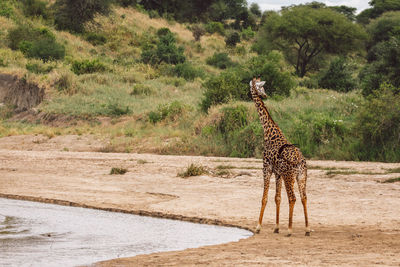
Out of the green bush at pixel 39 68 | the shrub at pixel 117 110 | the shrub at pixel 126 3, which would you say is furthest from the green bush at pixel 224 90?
the shrub at pixel 126 3

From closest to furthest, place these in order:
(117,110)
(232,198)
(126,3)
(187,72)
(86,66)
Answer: (232,198), (117,110), (86,66), (187,72), (126,3)

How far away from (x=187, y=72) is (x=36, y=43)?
1145 cm

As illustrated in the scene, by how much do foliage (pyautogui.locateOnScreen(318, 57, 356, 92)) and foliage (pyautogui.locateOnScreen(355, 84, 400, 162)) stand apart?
17.0 metres

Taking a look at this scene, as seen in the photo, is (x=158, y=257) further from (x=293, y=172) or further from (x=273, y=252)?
(x=293, y=172)

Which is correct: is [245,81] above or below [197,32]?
below

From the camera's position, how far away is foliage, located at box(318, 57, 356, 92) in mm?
37000

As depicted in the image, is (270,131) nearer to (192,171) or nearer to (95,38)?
(192,171)

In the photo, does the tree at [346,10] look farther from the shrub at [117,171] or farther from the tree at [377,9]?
the shrub at [117,171]

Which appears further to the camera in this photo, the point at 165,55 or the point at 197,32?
the point at 197,32

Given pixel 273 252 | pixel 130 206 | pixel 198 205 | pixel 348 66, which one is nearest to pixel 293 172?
pixel 273 252

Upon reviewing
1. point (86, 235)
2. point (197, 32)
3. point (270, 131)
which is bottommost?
point (86, 235)

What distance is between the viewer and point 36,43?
1773 inches

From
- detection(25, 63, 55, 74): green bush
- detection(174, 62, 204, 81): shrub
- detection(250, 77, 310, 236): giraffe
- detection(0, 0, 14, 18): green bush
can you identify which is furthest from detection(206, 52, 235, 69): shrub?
detection(250, 77, 310, 236): giraffe

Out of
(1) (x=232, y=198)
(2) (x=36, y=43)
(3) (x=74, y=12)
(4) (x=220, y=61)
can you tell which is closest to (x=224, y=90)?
(1) (x=232, y=198)
